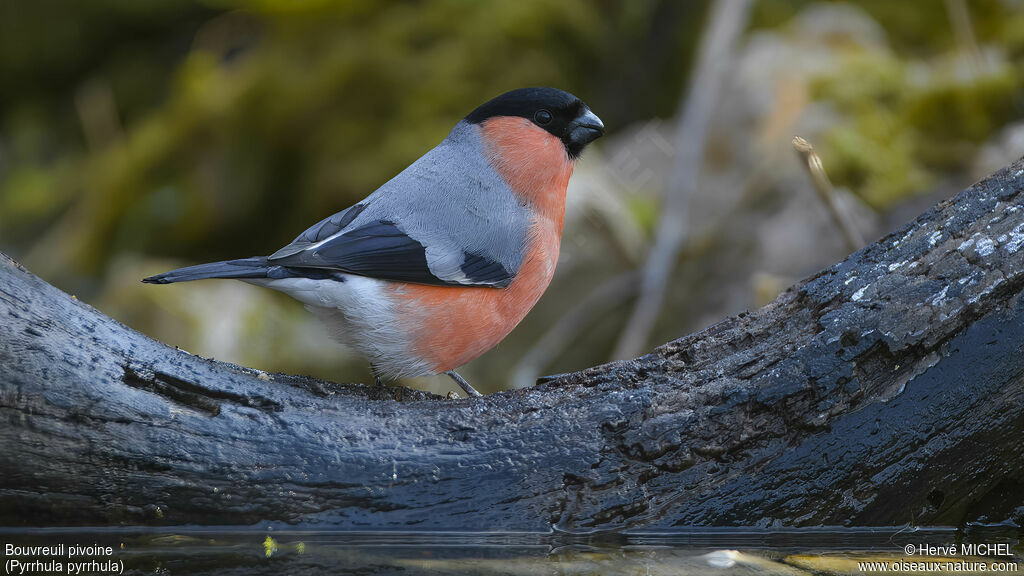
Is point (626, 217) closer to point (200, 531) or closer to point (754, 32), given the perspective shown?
point (754, 32)

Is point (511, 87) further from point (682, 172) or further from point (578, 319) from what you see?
point (682, 172)

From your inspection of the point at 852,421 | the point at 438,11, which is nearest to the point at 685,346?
the point at 852,421

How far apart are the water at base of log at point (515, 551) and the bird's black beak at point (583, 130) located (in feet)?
5.13

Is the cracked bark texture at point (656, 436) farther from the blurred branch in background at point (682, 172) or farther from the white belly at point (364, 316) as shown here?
the blurred branch in background at point (682, 172)

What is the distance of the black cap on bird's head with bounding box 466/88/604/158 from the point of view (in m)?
3.41

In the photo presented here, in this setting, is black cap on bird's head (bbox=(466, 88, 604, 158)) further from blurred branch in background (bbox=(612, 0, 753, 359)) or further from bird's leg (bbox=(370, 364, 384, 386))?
blurred branch in background (bbox=(612, 0, 753, 359))

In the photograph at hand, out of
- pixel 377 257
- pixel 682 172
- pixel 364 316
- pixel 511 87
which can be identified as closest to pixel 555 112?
pixel 377 257

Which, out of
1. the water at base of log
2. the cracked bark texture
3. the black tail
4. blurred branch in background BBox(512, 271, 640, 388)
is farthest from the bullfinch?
blurred branch in background BBox(512, 271, 640, 388)

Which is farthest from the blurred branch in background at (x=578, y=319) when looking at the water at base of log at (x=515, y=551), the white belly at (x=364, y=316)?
the water at base of log at (x=515, y=551)

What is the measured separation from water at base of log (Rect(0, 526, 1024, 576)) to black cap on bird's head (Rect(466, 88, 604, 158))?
1.57m

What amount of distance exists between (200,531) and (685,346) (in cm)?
144

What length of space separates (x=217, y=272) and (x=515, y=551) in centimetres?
113

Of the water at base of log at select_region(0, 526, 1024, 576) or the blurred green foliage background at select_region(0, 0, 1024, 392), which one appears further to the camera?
the blurred green foliage background at select_region(0, 0, 1024, 392)

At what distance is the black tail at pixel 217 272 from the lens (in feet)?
8.22
